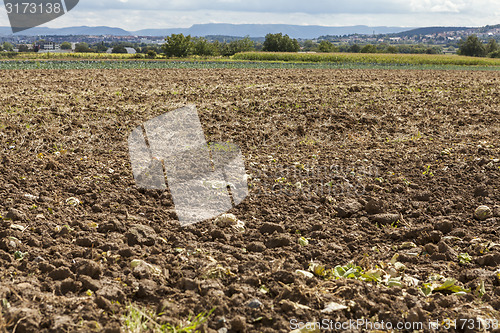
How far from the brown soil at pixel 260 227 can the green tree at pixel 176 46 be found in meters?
61.5

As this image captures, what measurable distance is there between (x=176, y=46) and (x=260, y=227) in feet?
225

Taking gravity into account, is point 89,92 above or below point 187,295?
above

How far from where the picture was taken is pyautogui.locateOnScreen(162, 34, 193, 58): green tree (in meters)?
69.6

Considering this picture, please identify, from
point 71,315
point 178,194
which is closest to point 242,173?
point 178,194

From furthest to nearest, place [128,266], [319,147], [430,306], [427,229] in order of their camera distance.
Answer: [319,147] < [427,229] < [128,266] < [430,306]

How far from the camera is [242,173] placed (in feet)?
23.1

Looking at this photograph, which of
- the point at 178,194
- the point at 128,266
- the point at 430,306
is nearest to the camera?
the point at 430,306

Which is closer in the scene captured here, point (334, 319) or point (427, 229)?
point (334, 319)

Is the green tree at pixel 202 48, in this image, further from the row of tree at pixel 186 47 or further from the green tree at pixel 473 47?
the green tree at pixel 473 47

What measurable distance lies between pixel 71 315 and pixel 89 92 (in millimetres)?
12979

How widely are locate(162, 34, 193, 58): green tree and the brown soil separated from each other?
61.5 meters

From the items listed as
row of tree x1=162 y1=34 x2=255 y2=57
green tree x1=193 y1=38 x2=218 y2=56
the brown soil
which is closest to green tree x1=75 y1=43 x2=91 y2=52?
row of tree x1=162 y1=34 x2=255 y2=57

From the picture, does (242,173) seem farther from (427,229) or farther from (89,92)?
(89,92)

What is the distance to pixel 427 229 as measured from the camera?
5062 mm
